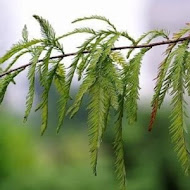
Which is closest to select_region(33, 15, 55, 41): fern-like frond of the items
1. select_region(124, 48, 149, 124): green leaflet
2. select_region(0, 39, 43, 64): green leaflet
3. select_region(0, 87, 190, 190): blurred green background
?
select_region(0, 39, 43, 64): green leaflet

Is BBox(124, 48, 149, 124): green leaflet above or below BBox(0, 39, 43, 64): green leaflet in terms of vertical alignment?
below

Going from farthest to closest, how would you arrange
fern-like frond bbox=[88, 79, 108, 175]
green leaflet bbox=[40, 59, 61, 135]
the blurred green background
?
1. the blurred green background
2. green leaflet bbox=[40, 59, 61, 135]
3. fern-like frond bbox=[88, 79, 108, 175]

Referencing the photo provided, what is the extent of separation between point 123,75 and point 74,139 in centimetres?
815

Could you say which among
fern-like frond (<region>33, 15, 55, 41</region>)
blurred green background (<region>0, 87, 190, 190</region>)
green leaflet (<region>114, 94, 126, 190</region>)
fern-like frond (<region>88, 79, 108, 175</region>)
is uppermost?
fern-like frond (<region>33, 15, 55, 41</region>)

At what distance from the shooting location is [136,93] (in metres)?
1.04

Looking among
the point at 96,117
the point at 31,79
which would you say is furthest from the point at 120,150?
the point at 31,79

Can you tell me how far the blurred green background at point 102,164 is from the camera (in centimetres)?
631

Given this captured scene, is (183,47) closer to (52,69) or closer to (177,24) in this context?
(52,69)

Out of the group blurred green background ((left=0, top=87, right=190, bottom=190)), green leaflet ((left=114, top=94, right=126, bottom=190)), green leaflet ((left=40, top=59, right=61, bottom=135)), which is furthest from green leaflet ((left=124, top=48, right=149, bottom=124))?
blurred green background ((left=0, top=87, right=190, bottom=190))

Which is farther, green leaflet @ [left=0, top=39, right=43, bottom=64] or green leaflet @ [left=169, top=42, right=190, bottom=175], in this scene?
green leaflet @ [left=0, top=39, right=43, bottom=64]

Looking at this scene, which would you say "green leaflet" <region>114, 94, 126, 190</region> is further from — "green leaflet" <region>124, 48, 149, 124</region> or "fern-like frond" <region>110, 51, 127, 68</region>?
"fern-like frond" <region>110, 51, 127, 68</region>

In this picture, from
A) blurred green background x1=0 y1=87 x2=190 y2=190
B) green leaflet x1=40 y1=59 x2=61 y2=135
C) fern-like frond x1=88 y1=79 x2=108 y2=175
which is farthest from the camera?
blurred green background x1=0 y1=87 x2=190 y2=190

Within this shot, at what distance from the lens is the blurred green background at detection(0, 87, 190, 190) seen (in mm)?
6312

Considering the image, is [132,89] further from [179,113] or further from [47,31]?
[47,31]
